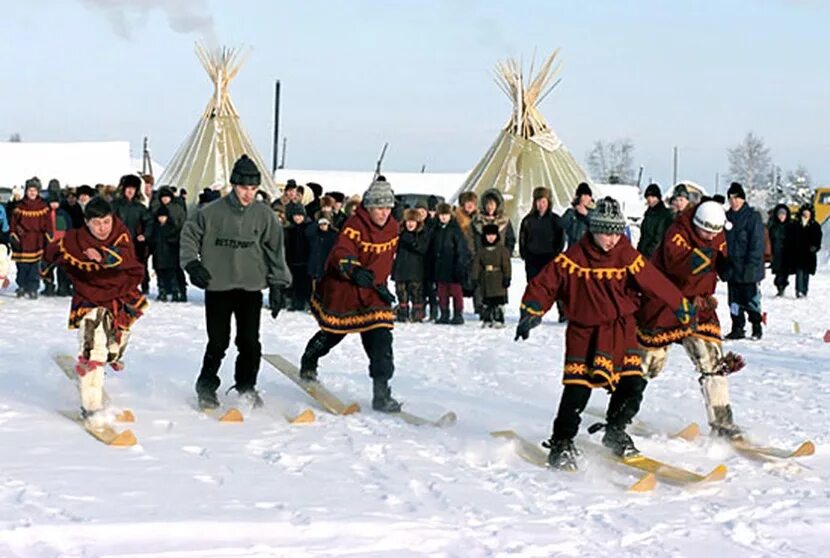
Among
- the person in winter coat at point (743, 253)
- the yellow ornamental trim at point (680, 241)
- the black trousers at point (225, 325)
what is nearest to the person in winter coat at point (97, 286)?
the black trousers at point (225, 325)

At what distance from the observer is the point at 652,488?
517cm

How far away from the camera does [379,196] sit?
7094 mm

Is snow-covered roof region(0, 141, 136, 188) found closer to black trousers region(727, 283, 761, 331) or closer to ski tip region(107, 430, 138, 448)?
black trousers region(727, 283, 761, 331)

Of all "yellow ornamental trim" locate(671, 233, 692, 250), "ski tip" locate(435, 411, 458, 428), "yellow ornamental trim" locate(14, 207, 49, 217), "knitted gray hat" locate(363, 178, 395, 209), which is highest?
"knitted gray hat" locate(363, 178, 395, 209)

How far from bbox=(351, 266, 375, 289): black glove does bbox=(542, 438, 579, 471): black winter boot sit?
1777 millimetres

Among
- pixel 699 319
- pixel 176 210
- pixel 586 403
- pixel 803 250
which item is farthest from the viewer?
pixel 803 250

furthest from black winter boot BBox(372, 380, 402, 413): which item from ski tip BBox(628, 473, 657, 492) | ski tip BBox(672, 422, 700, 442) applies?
ski tip BBox(628, 473, 657, 492)

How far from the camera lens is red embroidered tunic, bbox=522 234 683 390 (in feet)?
18.4

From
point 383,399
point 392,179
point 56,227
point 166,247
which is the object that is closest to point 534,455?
point 383,399

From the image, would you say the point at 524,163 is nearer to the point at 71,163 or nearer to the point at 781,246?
the point at 781,246

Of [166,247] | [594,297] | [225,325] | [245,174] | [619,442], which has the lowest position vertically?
[619,442]

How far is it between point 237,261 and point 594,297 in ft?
7.52

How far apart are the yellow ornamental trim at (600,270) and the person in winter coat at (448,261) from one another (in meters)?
6.80

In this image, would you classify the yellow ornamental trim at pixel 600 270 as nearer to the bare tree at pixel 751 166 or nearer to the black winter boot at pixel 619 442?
the black winter boot at pixel 619 442
